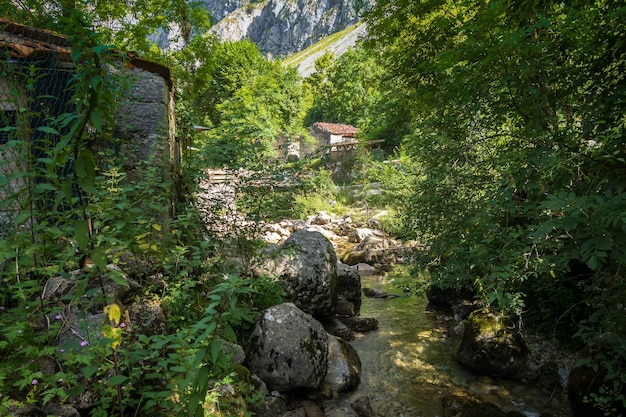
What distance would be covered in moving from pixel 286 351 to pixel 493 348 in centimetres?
328

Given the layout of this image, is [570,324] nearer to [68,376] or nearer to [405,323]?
[405,323]

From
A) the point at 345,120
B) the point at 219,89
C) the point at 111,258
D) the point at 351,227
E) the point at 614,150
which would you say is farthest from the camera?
the point at 345,120

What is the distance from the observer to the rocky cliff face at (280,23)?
4921 inches

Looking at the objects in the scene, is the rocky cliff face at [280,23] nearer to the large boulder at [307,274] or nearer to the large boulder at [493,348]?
the large boulder at [307,274]

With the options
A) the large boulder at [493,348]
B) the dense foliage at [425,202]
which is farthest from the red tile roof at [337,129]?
the large boulder at [493,348]

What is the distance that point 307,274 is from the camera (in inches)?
278

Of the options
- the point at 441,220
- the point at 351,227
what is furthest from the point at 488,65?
the point at 351,227

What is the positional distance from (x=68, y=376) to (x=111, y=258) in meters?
1.19

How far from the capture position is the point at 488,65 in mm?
3566

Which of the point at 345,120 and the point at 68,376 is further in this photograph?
the point at 345,120

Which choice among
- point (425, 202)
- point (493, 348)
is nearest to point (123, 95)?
point (425, 202)

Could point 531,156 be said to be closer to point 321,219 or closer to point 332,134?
point 321,219

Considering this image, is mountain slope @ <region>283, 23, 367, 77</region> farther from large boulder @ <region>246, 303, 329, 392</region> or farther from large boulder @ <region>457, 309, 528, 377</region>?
large boulder @ <region>246, 303, 329, 392</region>

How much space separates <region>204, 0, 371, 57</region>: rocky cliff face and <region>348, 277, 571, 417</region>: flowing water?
121 m
